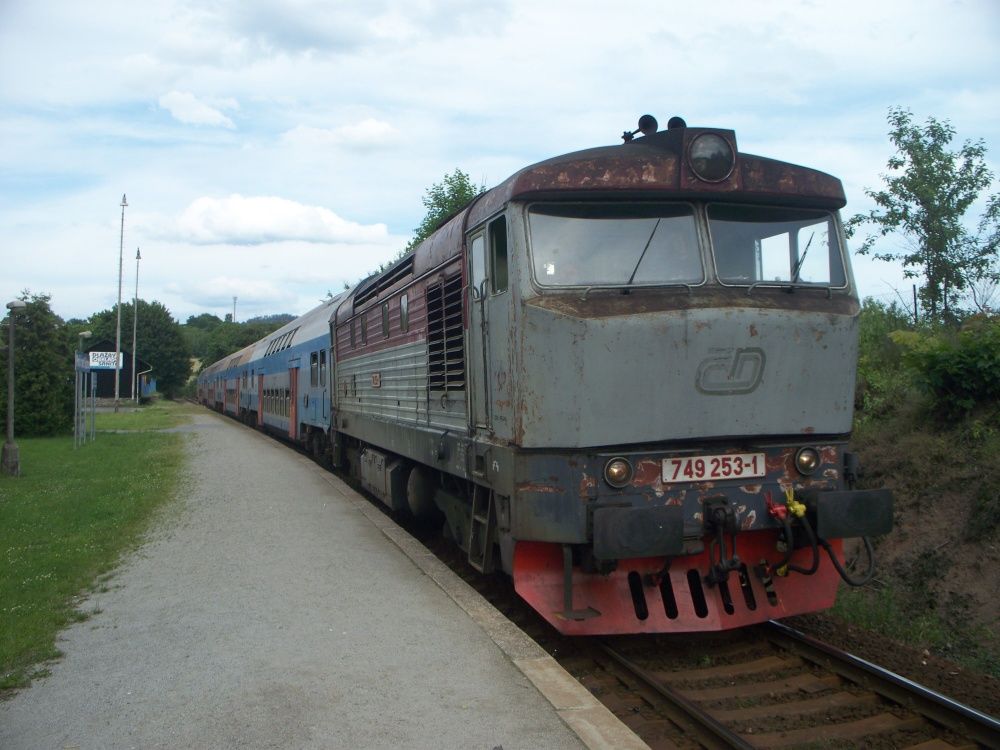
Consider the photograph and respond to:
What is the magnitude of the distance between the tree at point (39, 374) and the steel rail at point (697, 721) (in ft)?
80.6

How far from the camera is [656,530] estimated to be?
5410 millimetres

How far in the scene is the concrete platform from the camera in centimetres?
435

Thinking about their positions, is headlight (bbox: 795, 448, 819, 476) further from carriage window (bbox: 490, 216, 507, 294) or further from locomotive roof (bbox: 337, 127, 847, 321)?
carriage window (bbox: 490, 216, 507, 294)

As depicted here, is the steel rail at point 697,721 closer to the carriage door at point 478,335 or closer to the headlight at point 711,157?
the carriage door at point 478,335

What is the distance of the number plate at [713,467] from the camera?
5.68 metres

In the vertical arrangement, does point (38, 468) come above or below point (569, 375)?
below

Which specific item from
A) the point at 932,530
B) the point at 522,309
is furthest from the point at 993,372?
the point at 522,309

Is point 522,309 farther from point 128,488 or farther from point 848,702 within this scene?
point 128,488

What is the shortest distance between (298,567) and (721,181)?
4963 millimetres

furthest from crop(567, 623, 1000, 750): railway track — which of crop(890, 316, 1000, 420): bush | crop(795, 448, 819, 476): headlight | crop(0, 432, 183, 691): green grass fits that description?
crop(890, 316, 1000, 420): bush

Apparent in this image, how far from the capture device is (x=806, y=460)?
19.7ft

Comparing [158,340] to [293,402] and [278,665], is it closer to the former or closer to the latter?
[293,402]

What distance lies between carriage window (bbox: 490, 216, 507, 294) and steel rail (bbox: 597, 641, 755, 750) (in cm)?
264

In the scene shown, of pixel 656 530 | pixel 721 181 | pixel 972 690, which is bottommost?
pixel 972 690
